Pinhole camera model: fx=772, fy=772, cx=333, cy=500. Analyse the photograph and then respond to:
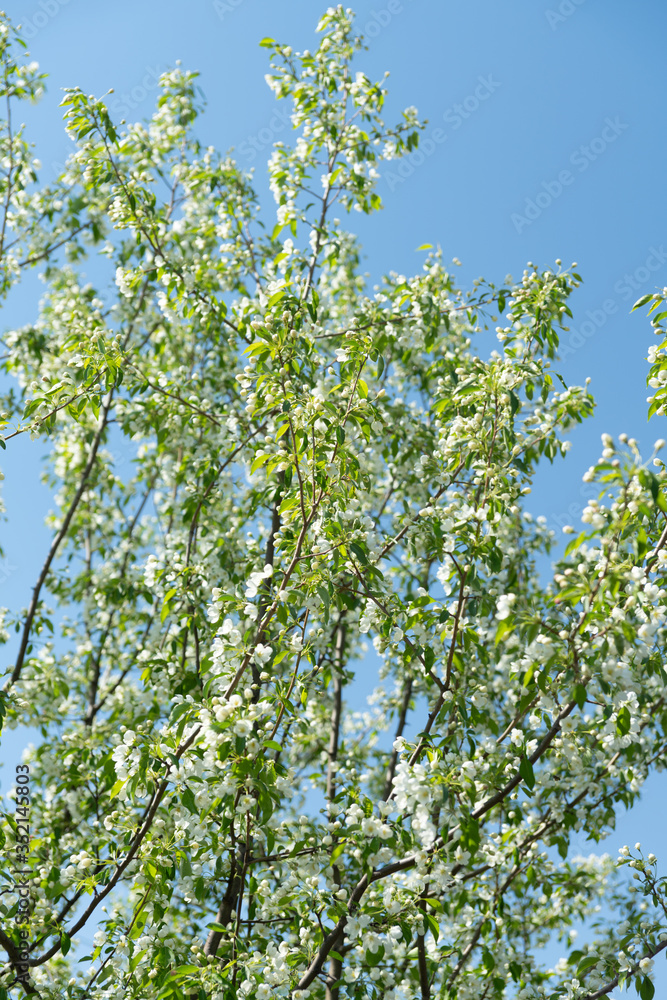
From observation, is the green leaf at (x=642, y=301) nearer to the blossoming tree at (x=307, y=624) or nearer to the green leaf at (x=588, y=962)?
the blossoming tree at (x=307, y=624)

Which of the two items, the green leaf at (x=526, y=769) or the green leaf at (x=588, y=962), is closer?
the green leaf at (x=526, y=769)

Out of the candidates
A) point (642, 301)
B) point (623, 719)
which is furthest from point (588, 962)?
point (642, 301)

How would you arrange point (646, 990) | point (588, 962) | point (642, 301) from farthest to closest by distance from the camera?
point (642, 301) → point (588, 962) → point (646, 990)

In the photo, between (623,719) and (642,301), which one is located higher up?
(642,301)

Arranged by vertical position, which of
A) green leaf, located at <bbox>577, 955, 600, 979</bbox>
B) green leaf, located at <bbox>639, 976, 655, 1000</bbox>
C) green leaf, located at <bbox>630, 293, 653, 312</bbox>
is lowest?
green leaf, located at <bbox>639, 976, 655, 1000</bbox>

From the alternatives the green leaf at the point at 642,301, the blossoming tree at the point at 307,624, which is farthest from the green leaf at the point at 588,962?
the green leaf at the point at 642,301

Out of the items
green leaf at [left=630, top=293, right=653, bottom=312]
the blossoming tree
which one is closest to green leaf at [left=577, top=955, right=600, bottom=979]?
the blossoming tree

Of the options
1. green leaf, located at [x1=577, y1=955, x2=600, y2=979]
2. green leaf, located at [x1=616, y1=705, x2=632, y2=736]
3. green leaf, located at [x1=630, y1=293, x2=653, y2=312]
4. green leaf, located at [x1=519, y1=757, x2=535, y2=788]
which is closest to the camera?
green leaf, located at [x1=616, y1=705, x2=632, y2=736]

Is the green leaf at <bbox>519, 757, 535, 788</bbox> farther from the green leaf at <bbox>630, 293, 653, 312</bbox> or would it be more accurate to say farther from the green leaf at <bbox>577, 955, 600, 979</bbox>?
the green leaf at <bbox>630, 293, 653, 312</bbox>

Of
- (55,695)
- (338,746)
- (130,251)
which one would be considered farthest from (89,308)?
(338,746)

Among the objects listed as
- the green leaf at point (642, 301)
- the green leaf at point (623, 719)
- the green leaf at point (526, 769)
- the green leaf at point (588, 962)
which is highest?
the green leaf at point (642, 301)

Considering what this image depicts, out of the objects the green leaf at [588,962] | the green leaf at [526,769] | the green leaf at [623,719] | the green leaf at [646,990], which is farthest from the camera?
the green leaf at [588,962]

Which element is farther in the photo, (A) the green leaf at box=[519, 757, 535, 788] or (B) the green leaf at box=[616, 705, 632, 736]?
(A) the green leaf at box=[519, 757, 535, 788]

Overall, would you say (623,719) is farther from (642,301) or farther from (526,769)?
(642,301)
